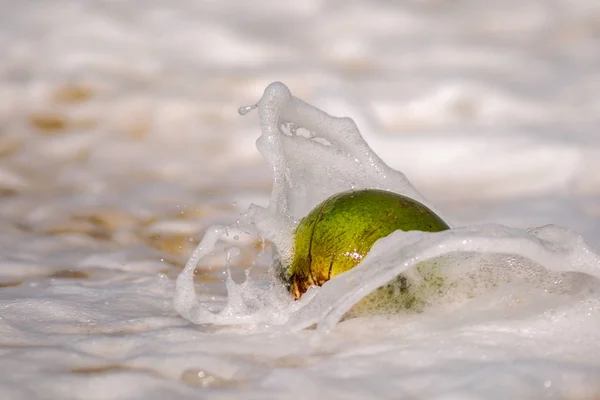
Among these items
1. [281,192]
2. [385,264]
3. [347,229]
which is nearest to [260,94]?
[281,192]

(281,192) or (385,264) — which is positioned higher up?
(281,192)

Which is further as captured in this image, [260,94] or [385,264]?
[260,94]

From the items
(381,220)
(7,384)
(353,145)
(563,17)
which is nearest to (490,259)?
(381,220)

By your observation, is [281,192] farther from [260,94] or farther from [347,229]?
[260,94]

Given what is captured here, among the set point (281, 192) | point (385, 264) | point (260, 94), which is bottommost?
point (385, 264)

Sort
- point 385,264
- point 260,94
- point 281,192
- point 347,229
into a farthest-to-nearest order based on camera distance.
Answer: point 260,94
point 281,192
point 347,229
point 385,264

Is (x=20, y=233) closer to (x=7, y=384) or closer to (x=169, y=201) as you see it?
(x=169, y=201)

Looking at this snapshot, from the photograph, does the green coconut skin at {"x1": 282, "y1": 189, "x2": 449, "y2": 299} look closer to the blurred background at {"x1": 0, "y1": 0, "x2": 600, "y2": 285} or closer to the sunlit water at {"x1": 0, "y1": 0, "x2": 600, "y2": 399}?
the sunlit water at {"x1": 0, "y1": 0, "x2": 600, "y2": 399}

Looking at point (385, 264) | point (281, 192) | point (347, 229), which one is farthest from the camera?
point (281, 192)
